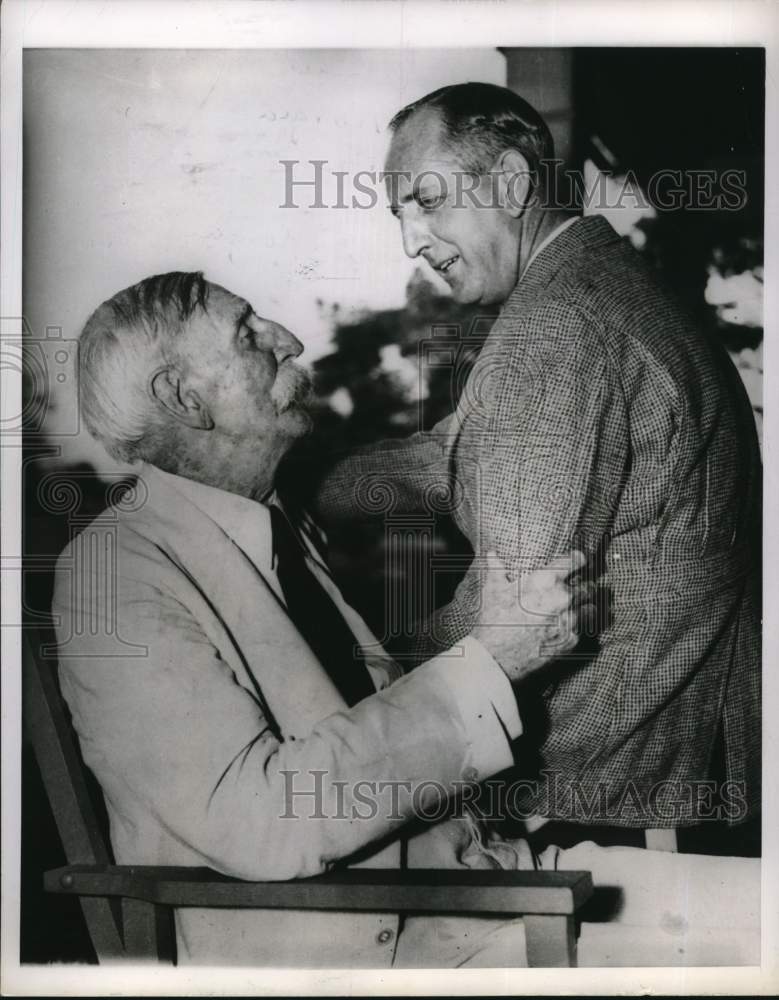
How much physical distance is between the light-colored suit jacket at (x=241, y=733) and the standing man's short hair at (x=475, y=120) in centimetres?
90

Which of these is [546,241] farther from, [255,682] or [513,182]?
[255,682]

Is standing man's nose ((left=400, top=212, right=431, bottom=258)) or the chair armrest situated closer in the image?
the chair armrest

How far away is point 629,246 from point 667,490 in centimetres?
52

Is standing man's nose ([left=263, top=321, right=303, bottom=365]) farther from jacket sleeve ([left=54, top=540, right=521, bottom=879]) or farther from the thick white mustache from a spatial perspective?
jacket sleeve ([left=54, top=540, right=521, bottom=879])

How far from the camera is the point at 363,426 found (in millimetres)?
2334

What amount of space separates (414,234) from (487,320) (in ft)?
0.78

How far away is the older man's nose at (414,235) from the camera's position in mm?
2348

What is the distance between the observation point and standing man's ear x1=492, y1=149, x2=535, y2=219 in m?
2.34

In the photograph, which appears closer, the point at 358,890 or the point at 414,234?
the point at 358,890

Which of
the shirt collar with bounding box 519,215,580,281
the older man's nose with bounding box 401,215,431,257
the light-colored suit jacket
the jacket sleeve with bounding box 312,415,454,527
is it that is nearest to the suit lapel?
the light-colored suit jacket

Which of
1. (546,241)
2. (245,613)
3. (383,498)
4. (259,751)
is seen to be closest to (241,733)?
(259,751)

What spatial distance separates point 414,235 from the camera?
2350 mm

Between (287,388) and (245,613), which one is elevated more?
(287,388)

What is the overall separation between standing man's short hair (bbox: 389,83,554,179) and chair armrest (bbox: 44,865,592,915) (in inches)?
57.3
